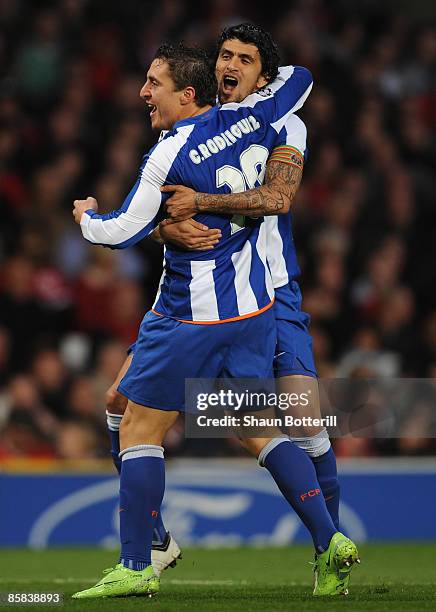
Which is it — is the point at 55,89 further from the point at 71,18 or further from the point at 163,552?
the point at 163,552

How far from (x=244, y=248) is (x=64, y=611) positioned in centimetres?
161

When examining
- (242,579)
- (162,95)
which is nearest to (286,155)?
(162,95)

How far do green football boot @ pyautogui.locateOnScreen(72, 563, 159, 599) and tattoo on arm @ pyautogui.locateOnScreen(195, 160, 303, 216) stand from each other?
142 centimetres

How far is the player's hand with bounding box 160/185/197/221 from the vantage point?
A: 5066 mm

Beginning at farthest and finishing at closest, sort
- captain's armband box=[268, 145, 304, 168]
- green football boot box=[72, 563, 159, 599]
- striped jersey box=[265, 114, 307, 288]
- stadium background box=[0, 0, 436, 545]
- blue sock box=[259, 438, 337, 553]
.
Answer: stadium background box=[0, 0, 436, 545]
striped jersey box=[265, 114, 307, 288]
captain's armband box=[268, 145, 304, 168]
blue sock box=[259, 438, 337, 553]
green football boot box=[72, 563, 159, 599]

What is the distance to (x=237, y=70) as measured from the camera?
5.47m

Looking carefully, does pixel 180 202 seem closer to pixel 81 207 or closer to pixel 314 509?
pixel 81 207

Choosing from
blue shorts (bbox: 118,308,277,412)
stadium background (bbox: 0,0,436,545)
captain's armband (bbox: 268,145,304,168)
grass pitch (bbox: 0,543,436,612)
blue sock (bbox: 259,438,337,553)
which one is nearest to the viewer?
grass pitch (bbox: 0,543,436,612)

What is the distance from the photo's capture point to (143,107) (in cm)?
1137

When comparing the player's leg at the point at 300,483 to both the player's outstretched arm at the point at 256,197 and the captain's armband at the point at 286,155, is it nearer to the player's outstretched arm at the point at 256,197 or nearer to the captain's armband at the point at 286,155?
the player's outstretched arm at the point at 256,197

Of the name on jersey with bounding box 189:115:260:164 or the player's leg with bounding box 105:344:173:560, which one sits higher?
the name on jersey with bounding box 189:115:260:164

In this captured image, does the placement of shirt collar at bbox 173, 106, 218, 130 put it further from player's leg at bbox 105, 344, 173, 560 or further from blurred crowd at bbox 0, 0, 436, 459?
blurred crowd at bbox 0, 0, 436, 459

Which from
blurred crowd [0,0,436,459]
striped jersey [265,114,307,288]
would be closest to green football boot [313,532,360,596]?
striped jersey [265,114,307,288]

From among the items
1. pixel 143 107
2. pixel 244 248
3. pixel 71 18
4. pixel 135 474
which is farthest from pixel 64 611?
pixel 71 18
